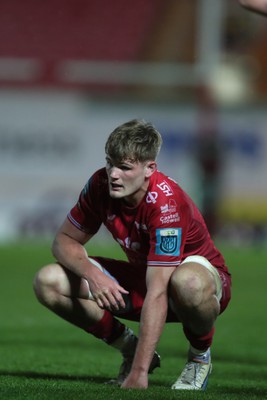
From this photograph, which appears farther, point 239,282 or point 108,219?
point 239,282

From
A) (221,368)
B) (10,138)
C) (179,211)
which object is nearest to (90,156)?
(10,138)

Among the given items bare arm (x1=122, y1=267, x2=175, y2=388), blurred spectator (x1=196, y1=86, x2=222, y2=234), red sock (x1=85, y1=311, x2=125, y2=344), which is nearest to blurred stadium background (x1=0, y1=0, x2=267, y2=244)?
→ blurred spectator (x1=196, y1=86, x2=222, y2=234)

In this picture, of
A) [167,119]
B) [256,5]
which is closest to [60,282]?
[256,5]

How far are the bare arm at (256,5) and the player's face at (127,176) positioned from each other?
103 cm

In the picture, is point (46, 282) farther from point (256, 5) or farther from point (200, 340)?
point (256, 5)

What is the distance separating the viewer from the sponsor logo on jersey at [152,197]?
5062 millimetres

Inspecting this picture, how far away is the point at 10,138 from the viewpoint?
66.3 ft

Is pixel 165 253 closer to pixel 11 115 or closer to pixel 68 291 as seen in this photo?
pixel 68 291

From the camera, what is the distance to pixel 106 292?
5051 millimetres

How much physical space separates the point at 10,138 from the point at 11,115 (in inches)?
16.9

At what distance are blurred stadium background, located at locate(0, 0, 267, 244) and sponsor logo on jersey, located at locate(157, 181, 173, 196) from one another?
14.5m

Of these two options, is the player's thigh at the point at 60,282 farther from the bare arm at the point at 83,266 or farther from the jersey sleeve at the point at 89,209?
the jersey sleeve at the point at 89,209

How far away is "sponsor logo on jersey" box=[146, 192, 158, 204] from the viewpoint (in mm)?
5062

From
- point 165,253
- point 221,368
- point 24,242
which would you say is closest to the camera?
point 165,253
